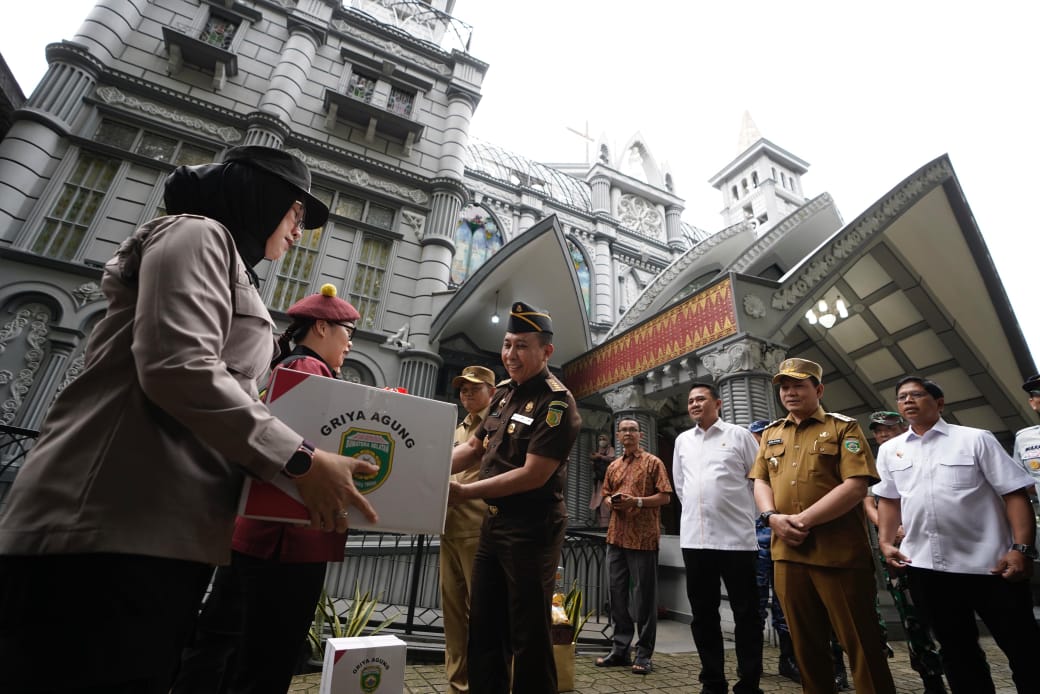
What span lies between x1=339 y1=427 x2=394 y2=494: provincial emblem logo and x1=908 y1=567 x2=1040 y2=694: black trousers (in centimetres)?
350

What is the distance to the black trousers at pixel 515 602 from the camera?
2033mm

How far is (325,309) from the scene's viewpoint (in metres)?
2.20

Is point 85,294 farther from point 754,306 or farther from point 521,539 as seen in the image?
point 754,306

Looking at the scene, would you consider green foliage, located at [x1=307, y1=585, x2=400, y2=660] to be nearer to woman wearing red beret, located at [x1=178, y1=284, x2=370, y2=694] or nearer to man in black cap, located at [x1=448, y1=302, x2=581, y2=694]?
woman wearing red beret, located at [x1=178, y1=284, x2=370, y2=694]

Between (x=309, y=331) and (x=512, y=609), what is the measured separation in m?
1.66

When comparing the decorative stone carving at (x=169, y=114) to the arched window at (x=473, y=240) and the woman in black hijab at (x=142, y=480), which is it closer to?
the arched window at (x=473, y=240)

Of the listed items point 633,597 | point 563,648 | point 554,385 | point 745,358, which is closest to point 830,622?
point 563,648

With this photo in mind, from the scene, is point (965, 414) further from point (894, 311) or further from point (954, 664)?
point (954, 664)

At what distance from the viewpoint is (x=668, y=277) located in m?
11.4

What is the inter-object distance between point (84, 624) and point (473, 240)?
603 inches

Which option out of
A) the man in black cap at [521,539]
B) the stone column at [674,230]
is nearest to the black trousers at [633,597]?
the man in black cap at [521,539]

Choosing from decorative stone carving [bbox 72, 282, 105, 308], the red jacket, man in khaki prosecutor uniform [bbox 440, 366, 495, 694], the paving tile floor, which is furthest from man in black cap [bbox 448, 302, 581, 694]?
decorative stone carving [bbox 72, 282, 105, 308]

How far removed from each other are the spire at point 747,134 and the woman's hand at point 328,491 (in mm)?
41315

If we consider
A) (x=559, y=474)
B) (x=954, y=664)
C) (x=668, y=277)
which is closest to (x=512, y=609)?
(x=559, y=474)
